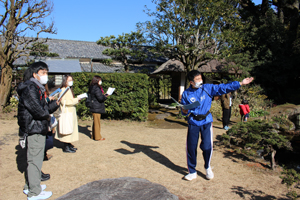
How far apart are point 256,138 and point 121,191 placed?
3282mm

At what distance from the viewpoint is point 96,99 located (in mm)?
6008

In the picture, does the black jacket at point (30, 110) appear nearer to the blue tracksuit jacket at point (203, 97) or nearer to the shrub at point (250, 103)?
the blue tracksuit jacket at point (203, 97)

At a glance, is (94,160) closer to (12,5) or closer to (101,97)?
(101,97)

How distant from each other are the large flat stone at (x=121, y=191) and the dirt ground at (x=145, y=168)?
0.59 metres

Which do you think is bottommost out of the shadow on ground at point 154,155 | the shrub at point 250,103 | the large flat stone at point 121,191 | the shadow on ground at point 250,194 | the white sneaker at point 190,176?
the shadow on ground at point 154,155

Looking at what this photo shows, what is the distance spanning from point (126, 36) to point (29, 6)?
5786mm

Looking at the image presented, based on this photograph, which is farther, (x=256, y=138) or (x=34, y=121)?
(x=256, y=138)

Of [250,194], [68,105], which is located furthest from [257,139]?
[68,105]

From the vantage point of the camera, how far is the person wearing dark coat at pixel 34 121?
120 inches

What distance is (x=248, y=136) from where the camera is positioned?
5285 mm

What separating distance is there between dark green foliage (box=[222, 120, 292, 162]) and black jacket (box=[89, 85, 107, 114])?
3.23 metres

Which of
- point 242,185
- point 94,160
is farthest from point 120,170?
point 242,185

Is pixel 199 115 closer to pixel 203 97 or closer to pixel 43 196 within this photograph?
pixel 203 97

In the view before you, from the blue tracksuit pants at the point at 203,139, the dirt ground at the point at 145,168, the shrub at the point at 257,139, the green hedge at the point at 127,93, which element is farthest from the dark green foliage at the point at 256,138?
the green hedge at the point at 127,93
